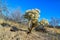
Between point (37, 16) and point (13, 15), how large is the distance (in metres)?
24.2

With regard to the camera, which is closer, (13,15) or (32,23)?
(32,23)

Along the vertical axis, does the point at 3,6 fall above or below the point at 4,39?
above

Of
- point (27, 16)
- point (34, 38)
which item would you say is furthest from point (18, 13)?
point (34, 38)

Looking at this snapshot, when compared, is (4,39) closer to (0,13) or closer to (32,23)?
(32,23)

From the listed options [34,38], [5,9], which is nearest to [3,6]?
[5,9]

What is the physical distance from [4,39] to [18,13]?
29.4 metres

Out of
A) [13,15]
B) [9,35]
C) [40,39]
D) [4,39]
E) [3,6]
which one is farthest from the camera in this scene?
[13,15]

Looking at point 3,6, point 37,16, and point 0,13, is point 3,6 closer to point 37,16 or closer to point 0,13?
point 0,13

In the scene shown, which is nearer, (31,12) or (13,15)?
(31,12)

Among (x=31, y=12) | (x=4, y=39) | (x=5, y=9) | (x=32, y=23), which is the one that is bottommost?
(x=4, y=39)

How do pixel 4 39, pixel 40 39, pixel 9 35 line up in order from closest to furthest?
pixel 4 39, pixel 9 35, pixel 40 39

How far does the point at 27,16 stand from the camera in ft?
49.4

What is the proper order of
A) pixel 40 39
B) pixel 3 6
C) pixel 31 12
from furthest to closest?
pixel 3 6 < pixel 31 12 < pixel 40 39

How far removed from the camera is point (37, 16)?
1506cm
